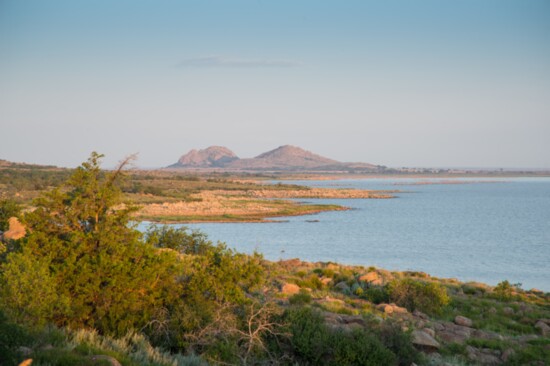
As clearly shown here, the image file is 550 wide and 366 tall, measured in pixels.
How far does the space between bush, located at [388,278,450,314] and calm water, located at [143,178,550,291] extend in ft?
52.0

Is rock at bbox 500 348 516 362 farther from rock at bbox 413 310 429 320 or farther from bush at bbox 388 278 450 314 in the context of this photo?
bush at bbox 388 278 450 314

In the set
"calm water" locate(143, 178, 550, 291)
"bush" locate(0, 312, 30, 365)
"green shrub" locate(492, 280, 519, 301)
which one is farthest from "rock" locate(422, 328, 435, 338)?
"calm water" locate(143, 178, 550, 291)

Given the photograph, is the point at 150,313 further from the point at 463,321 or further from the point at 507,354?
the point at 463,321

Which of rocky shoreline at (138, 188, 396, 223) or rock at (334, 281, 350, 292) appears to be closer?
rock at (334, 281, 350, 292)

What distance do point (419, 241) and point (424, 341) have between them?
41.4 m

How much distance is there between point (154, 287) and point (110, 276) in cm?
100

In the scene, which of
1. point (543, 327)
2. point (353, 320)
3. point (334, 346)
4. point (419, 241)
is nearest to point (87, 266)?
point (334, 346)

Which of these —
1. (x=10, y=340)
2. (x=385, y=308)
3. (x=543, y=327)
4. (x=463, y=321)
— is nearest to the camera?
(x=10, y=340)

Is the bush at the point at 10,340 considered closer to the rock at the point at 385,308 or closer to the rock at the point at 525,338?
the rock at the point at 385,308

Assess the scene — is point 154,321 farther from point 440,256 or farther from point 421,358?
point 440,256

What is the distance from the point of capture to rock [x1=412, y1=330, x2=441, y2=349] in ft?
40.7

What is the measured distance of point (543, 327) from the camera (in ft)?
52.5

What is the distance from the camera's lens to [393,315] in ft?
51.8

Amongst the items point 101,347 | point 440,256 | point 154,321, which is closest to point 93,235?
point 154,321
